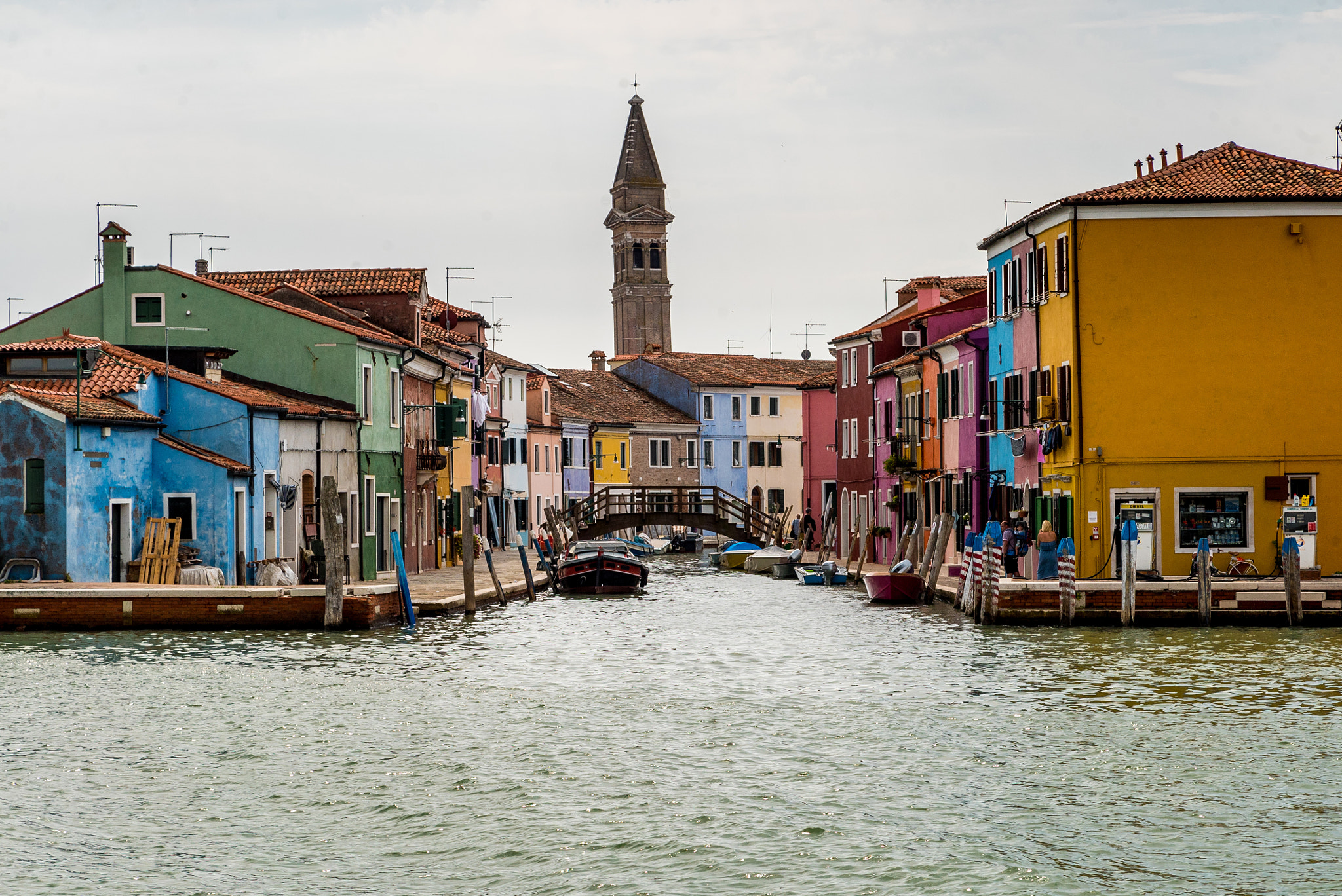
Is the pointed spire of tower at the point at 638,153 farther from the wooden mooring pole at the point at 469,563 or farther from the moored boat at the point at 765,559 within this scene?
the wooden mooring pole at the point at 469,563

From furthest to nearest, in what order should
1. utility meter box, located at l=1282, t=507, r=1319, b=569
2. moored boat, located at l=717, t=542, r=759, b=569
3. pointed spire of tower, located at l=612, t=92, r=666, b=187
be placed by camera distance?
pointed spire of tower, located at l=612, t=92, r=666, b=187 → moored boat, located at l=717, t=542, r=759, b=569 → utility meter box, located at l=1282, t=507, r=1319, b=569

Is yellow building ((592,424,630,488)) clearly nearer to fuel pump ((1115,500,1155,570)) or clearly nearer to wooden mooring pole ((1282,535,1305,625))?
fuel pump ((1115,500,1155,570))

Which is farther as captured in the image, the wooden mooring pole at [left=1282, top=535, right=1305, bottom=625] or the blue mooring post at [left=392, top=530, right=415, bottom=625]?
the blue mooring post at [left=392, top=530, right=415, bottom=625]

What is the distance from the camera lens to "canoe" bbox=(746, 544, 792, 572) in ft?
181

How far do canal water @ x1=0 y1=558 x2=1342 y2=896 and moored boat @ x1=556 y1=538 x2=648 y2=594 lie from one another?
49.3 feet

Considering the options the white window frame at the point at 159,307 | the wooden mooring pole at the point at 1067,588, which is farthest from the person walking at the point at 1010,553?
the white window frame at the point at 159,307

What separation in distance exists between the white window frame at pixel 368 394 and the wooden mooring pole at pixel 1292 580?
70.1 feet

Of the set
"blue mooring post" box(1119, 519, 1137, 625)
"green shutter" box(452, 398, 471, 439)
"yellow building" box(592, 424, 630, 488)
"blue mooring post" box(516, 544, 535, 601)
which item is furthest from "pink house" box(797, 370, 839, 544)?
"blue mooring post" box(1119, 519, 1137, 625)

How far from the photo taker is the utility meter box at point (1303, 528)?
34.2 m

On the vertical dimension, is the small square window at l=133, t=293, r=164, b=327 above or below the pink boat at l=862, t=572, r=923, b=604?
above

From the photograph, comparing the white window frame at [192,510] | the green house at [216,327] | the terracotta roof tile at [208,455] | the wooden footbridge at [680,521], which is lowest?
the wooden footbridge at [680,521]

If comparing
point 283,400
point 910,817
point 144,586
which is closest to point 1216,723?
point 910,817

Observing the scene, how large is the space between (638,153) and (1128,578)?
4105 inches

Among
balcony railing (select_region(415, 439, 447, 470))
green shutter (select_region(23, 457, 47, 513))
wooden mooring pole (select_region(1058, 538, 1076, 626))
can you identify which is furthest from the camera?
balcony railing (select_region(415, 439, 447, 470))
